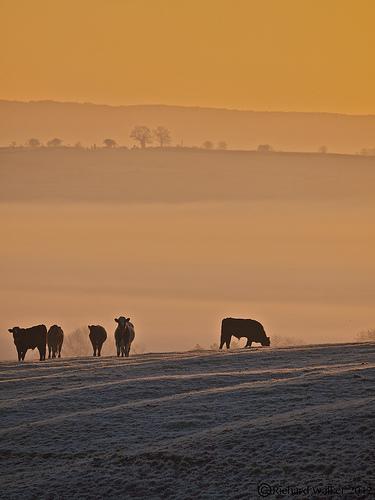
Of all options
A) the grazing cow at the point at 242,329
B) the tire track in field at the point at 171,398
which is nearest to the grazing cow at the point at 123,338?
the grazing cow at the point at 242,329

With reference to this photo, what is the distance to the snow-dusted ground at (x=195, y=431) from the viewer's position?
24828 mm

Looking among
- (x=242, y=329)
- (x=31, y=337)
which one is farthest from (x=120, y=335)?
(x=242, y=329)

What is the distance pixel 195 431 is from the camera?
94.5 ft

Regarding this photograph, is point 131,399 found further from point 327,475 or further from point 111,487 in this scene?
point 327,475

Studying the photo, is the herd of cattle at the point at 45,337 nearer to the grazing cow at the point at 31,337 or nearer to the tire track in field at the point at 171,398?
the grazing cow at the point at 31,337

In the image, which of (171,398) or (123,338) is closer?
(171,398)

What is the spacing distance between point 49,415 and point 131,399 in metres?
2.34

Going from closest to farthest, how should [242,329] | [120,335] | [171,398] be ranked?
[171,398]
[120,335]
[242,329]

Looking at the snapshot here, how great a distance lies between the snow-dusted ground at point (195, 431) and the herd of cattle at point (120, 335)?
24.2 ft

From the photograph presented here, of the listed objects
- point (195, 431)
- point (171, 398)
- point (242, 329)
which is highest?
point (242, 329)

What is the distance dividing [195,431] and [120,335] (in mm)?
19617

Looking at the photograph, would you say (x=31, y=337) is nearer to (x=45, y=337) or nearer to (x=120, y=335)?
(x=45, y=337)

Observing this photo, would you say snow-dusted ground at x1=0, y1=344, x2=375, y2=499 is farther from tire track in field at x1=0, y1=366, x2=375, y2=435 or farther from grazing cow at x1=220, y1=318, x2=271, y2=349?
grazing cow at x1=220, y1=318, x2=271, y2=349

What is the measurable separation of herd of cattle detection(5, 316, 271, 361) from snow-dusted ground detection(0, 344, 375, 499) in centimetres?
737
